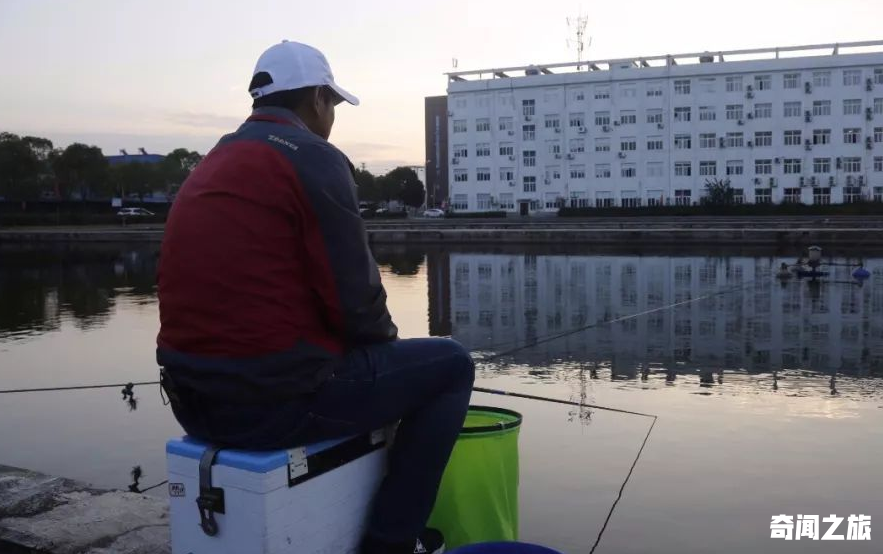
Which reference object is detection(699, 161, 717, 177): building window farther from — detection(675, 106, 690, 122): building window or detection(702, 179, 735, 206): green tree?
detection(675, 106, 690, 122): building window

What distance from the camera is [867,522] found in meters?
3.39

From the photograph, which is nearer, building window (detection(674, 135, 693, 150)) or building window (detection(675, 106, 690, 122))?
building window (detection(675, 106, 690, 122))

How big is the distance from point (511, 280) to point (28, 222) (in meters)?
49.1

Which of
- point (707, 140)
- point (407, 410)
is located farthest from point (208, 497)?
point (707, 140)

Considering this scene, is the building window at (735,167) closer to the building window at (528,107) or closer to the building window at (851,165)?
the building window at (851,165)

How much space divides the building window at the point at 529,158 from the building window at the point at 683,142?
11.7 m

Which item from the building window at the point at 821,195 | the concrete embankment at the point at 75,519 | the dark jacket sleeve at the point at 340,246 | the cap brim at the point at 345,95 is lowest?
the concrete embankment at the point at 75,519

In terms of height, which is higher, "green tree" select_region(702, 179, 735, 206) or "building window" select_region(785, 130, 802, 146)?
"building window" select_region(785, 130, 802, 146)

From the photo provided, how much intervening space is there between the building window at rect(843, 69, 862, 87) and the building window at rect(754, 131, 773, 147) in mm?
6223

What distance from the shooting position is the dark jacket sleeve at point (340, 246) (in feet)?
6.87

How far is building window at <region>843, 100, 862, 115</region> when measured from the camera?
6125 cm

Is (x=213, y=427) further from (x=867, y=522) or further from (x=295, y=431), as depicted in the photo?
(x=867, y=522)

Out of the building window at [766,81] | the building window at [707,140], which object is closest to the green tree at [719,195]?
the building window at [707,140]

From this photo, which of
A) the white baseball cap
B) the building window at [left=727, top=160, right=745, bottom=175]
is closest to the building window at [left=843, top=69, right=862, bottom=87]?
the building window at [left=727, top=160, right=745, bottom=175]
